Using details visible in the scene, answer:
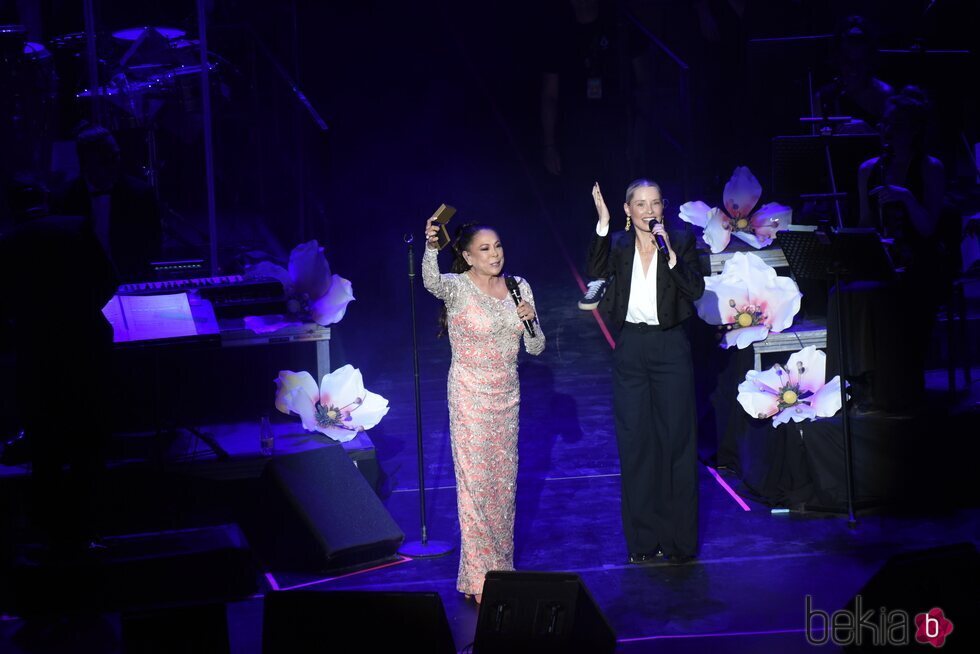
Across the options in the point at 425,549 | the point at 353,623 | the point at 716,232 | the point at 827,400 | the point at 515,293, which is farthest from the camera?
the point at 716,232

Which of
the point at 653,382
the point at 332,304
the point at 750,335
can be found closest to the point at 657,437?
the point at 653,382

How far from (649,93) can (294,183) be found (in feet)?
10.2

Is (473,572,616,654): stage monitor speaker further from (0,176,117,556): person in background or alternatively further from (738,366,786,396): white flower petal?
(738,366,786,396): white flower petal

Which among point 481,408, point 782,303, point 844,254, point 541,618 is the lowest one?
point 541,618

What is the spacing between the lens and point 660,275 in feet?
19.4

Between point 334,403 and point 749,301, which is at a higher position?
point 749,301

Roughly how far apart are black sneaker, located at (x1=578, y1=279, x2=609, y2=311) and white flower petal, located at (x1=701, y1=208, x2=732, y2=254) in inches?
61.8

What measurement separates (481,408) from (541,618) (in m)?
1.59

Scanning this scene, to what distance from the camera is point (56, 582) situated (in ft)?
17.5

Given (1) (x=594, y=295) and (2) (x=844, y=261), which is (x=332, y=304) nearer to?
(1) (x=594, y=295)

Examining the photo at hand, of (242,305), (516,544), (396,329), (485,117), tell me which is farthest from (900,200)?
(485,117)

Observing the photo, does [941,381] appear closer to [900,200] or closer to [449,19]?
[900,200]

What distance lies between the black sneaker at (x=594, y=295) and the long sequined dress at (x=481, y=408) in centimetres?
40

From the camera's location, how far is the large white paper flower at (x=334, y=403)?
6.91 m
